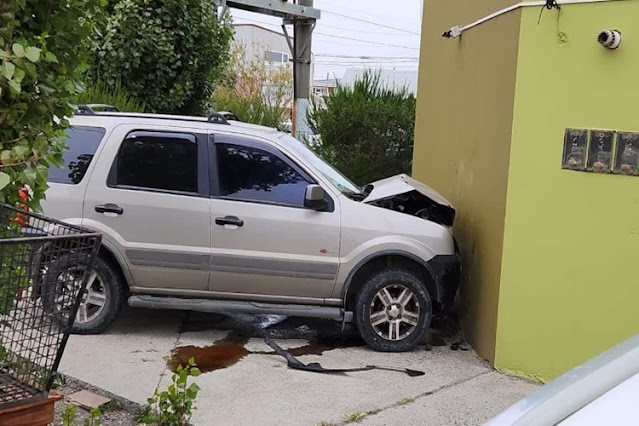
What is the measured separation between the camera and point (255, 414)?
4.89m

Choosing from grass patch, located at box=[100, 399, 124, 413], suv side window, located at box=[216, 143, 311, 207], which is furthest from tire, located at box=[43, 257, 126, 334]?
grass patch, located at box=[100, 399, 124, 413]

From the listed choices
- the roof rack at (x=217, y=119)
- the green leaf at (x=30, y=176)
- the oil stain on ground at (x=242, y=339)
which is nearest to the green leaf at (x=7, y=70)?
the green leaf at (x=30, y=176)

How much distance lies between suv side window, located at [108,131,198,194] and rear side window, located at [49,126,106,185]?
10.3 inches

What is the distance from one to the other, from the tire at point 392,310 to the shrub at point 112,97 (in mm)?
4680

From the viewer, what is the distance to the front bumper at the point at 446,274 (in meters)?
6.39

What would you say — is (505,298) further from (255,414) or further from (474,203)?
(255,414)

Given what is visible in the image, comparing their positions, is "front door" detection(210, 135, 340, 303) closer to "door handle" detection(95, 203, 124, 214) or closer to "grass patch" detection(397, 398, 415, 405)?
"door handle" detection(95, 203, 124, 214)

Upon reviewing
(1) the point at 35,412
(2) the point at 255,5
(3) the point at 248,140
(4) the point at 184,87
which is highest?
(2) the point at 255,5

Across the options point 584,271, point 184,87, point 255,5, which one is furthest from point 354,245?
point 255,5

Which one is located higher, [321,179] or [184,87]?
[184,87]

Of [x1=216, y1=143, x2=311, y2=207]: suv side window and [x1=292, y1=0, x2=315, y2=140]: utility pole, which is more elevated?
[x1=292, y1=0, x2=315, y2=140]: utility pole

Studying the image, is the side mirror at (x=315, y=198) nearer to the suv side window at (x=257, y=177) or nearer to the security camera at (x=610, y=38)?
the suv side window at (x=257, y=177)

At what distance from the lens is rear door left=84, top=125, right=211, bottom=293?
6.36m

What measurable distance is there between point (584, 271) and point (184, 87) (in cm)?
650
